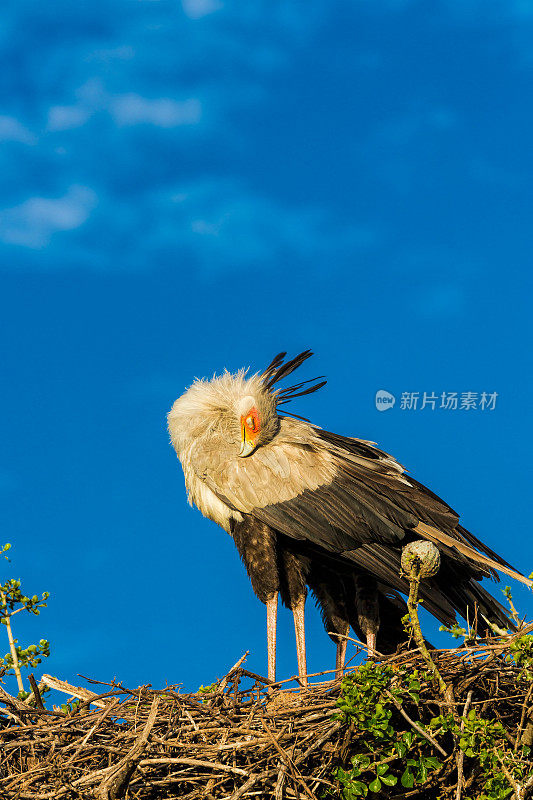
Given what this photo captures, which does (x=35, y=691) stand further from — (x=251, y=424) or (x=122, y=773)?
(x=251, y=424)

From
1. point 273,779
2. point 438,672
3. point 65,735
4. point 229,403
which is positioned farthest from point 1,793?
point 229,403

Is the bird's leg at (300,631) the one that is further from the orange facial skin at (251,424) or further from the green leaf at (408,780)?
the green leaf at (408,780)

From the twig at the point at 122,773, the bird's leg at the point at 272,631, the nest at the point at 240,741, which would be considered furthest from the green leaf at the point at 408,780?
the bird's leg at the point at 272,631

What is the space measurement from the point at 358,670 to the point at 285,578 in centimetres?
273

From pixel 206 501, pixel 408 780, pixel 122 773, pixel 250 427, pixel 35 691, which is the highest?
pixel 250 427

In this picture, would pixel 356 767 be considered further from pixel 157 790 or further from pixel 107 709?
pixel 107 709

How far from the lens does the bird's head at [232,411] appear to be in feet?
24.8

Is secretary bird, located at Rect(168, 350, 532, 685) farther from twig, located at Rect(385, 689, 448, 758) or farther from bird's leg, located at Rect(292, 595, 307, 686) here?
twig, located at Rect(385, 689, 448, 758)

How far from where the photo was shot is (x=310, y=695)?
16.7 ft

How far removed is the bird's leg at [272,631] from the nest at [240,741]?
6.70 feet

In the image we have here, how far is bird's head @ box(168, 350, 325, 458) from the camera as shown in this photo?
7547mm

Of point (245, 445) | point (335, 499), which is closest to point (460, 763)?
point (335, 499)

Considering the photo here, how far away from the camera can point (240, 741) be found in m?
4.89

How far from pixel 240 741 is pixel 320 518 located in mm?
2454
